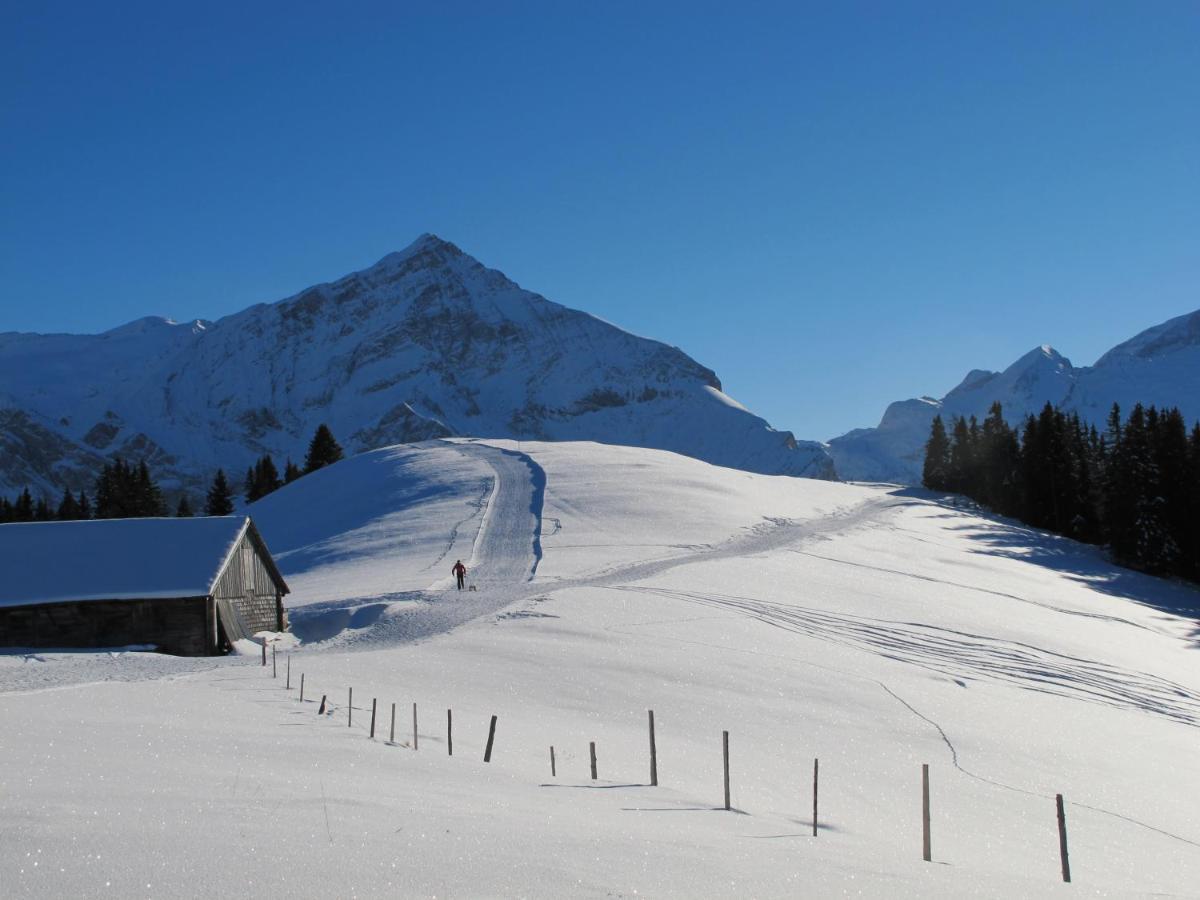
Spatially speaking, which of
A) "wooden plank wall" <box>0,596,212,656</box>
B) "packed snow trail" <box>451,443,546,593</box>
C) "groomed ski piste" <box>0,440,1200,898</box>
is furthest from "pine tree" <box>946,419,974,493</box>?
"wooden plank wall" <box>0,596,212,656</box>

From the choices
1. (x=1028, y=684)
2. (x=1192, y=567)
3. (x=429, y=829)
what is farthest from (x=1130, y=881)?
(x=1192, y=567)

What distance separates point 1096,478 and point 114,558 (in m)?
69.6

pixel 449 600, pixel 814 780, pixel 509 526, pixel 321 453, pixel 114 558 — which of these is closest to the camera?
pixel 814 780

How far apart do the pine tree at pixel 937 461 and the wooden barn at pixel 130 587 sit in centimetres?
8270

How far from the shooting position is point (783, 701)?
25.0m

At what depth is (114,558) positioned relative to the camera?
34.8 meters

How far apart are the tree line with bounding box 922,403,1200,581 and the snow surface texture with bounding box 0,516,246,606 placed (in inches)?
2244

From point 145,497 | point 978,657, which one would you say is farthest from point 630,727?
point 145,497

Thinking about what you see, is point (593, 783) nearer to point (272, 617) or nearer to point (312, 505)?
point (272, 617)

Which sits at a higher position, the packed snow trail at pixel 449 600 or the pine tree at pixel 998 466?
the pine tree at pixel 998 466

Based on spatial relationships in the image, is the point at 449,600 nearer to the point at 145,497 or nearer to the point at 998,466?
the point at 145,497

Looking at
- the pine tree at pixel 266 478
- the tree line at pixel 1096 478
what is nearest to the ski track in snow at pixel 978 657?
the tree line at pixel 1096 478

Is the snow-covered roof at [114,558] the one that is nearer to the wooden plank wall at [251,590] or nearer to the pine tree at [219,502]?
the wooden plank wall at [251,590]

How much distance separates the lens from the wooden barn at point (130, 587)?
3300 cm
